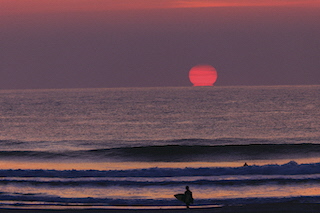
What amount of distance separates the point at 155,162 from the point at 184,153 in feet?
17.8

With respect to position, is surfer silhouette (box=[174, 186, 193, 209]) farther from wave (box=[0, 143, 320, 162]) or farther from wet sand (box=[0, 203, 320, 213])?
wave (box=[0, 143, 320, 162])

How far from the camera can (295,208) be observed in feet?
67.1

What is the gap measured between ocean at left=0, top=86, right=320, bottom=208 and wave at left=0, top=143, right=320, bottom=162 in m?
0.08

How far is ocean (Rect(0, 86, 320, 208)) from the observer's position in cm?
2386

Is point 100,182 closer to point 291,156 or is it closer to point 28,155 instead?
point 28,155

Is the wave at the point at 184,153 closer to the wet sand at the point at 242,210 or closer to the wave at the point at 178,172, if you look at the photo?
the wave at the point at 178,172

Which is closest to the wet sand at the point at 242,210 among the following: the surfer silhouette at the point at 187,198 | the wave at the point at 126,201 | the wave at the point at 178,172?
the surfer silhouette at the point at 187,198

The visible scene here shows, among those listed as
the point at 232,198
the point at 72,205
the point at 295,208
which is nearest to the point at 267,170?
the point at 232,198

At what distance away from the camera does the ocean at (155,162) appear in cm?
2386

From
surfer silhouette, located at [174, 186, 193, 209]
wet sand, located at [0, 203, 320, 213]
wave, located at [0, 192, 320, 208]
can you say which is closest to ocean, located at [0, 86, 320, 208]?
wave, located at [0, 192, 320, 208]

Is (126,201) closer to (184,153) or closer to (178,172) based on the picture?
(178,172)

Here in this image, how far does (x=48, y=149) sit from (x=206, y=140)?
17.3 meters

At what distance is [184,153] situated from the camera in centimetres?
4303

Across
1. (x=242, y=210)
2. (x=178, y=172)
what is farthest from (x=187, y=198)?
(x=178, y=172)
